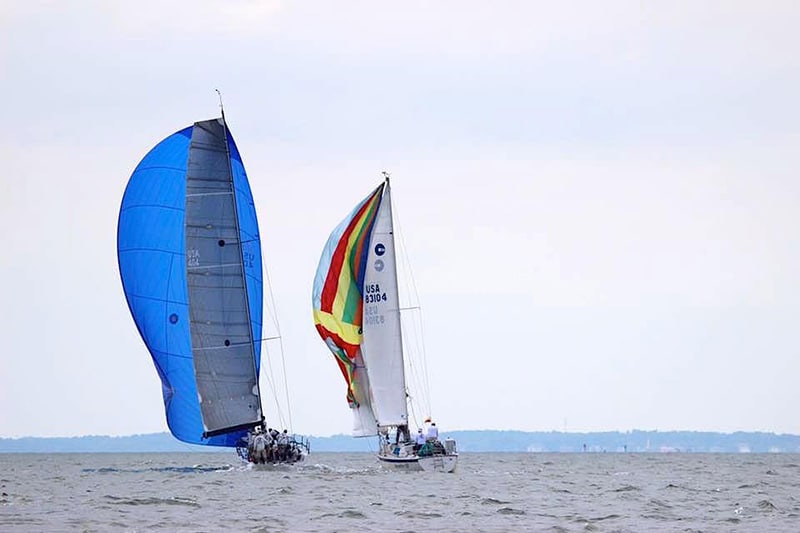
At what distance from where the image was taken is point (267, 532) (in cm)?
2791

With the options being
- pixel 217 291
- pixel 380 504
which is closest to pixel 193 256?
pixel 217 291

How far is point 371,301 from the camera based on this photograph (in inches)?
1933

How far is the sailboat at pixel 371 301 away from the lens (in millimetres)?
48875

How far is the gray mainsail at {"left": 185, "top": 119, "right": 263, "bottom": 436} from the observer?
1895 inches

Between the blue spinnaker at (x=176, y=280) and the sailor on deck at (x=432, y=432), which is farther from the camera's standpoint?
the blue spinnaker at (x=176, y=280)

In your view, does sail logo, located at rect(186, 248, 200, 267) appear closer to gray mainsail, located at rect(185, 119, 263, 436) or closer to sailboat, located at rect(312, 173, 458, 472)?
gray mainsail, located at rect(185, 119, 263, 436)

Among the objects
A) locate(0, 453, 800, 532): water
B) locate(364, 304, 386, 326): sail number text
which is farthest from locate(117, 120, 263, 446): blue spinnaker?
locate(364, 304, 386, 326): sail number text

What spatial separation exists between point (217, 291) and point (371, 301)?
5155 millimetres

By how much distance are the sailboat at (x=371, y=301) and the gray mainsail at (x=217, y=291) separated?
2.82 metres

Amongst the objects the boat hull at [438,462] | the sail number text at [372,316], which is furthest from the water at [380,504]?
the sail number text at [372,316]

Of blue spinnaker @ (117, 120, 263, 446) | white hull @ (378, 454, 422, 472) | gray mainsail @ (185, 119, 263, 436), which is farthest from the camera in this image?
blue spinnaker @ (117, 120, 263, 446)

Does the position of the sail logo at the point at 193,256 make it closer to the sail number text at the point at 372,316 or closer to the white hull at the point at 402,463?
the sail number text at the point at 372,316

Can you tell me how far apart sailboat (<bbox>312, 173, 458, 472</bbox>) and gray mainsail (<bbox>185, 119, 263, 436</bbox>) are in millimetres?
2821

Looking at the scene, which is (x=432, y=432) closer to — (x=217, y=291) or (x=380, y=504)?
(x=217, y=291)
